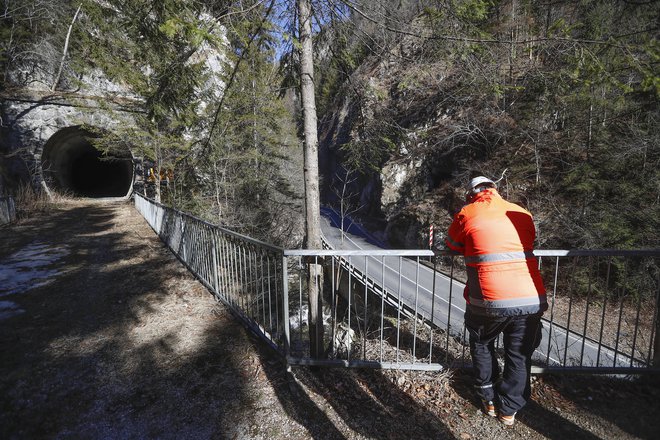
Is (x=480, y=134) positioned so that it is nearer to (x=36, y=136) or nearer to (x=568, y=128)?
(x=568, y=128)

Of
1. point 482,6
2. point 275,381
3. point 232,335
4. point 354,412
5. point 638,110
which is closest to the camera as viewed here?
point 354,412

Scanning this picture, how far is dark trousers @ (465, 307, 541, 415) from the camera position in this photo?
7.45 feet

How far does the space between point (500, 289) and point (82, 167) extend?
32342 mm

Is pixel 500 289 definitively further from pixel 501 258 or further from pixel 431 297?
pixel 431 297

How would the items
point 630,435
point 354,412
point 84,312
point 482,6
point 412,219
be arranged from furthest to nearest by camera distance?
point 412,219 → point 84,312 → point 482,6 → point 354,412 → point 630,435

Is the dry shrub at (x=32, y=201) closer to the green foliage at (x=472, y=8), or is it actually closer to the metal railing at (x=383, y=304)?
the metal railing at (x=383, y=304)

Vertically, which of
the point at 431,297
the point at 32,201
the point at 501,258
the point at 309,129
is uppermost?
the point at 309,129

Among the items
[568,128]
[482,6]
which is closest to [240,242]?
[482,6]

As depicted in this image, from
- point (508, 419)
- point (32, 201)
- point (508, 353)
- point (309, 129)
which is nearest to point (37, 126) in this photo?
point (32, 201)

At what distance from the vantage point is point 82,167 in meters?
25.4

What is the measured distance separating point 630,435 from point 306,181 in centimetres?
343

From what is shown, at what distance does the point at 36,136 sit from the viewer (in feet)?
55.6

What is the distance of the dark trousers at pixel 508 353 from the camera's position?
2271mm

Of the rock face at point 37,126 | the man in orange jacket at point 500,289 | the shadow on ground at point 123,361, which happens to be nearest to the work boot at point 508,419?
the man in orange jacket at point 500,289
